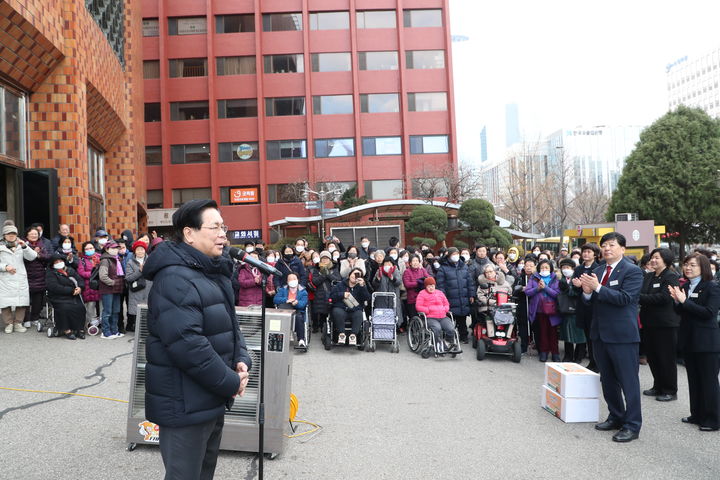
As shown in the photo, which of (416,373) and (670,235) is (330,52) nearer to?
(670,235)

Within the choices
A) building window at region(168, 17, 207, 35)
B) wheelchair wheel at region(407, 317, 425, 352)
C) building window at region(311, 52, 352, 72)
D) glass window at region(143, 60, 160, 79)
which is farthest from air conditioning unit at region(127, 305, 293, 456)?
building window at region(168, 17, 207, 35)

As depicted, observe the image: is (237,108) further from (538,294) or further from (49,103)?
(538,294)

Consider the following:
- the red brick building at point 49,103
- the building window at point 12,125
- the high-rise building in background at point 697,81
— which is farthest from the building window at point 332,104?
the high-rise building in background at point 697,81

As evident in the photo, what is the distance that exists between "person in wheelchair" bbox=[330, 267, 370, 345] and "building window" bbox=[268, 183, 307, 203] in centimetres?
2958

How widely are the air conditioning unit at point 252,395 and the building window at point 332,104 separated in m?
37.4

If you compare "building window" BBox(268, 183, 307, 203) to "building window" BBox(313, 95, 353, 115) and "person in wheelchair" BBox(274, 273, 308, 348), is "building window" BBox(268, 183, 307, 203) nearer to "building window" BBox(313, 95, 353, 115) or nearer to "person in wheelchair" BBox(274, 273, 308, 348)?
"building window" BBox(313, 95, 353, 115)

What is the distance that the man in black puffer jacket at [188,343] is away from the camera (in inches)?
105

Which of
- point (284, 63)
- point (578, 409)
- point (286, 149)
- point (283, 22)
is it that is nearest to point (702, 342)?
point (578, 409)

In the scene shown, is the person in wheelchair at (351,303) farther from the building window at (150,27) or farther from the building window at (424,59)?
the building window at (150,27)

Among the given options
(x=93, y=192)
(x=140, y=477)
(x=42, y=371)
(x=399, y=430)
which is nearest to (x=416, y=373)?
(x=399, y=430)

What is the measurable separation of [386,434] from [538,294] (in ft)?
16.6

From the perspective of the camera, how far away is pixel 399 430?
5504mm

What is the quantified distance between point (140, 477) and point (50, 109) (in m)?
12.1

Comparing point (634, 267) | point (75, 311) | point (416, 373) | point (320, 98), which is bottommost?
point (416, 373)
